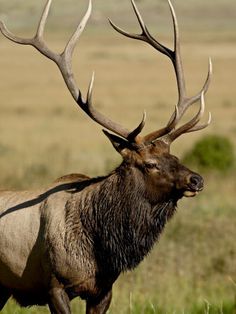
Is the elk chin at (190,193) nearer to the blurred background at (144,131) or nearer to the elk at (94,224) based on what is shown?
the elk at (94,224)

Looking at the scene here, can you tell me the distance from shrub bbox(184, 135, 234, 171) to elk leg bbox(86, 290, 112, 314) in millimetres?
12031

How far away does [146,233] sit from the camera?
7.60 meters

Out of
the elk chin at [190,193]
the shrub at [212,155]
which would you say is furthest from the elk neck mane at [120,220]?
the shrub at [212,155]

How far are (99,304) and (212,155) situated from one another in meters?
12.4

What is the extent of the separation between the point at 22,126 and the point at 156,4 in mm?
110109

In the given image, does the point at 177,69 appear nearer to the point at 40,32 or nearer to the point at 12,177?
the point at 40,32

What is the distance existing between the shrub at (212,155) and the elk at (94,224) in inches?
468

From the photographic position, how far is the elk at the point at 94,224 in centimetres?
748

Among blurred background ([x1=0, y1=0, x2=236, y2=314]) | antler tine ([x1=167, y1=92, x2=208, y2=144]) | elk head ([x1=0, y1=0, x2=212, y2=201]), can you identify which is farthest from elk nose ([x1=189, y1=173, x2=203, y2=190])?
blurred background ([x1=0, y1=0, x2=236, y2=314])

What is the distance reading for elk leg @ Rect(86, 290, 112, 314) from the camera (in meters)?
7.62

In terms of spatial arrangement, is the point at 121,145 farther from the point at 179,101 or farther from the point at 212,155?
the point at 212,155

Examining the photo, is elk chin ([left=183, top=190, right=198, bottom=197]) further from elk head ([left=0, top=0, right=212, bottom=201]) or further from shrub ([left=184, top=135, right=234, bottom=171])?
shrub ([left=184, top=135, right=234, bottom=171])

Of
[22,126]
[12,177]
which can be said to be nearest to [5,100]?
[22,126]

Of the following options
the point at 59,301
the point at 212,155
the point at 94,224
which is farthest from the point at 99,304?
the point at 212,155
